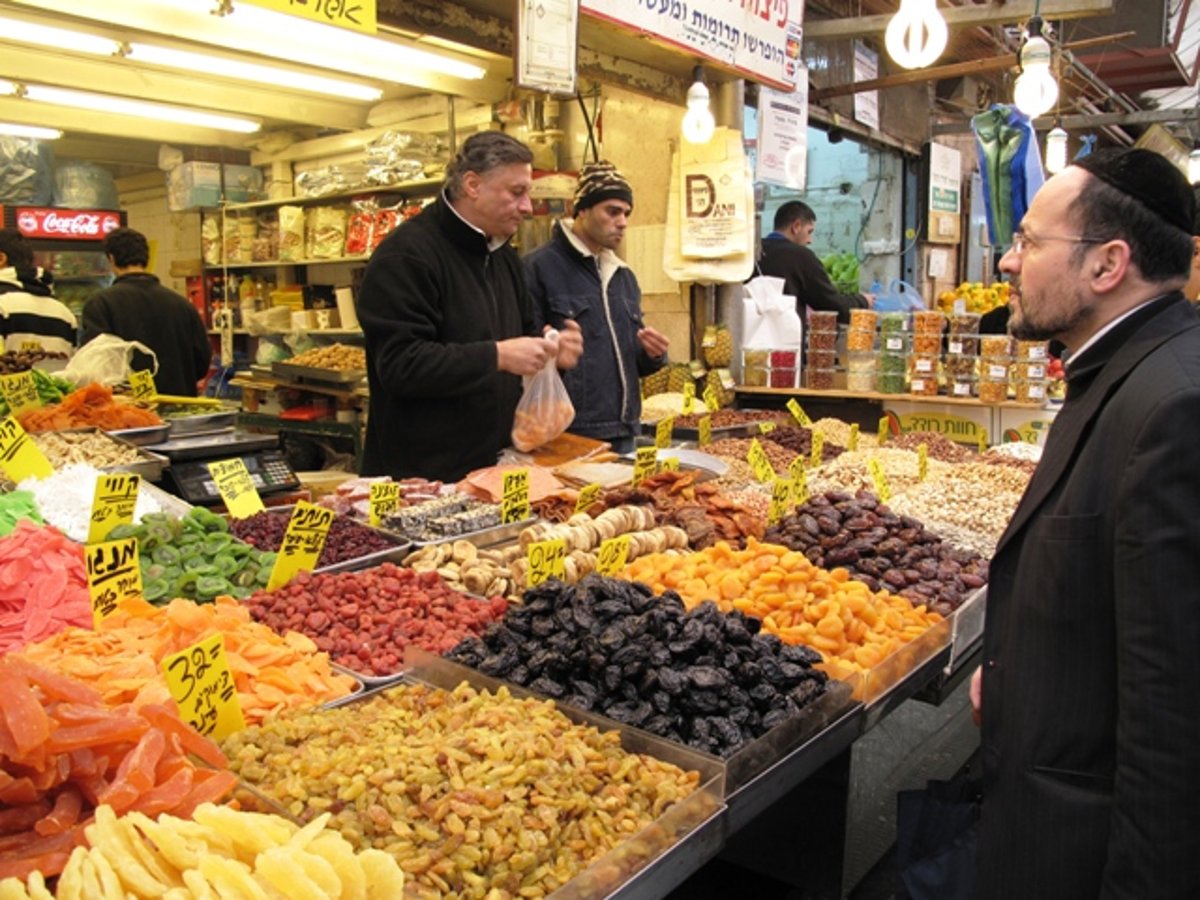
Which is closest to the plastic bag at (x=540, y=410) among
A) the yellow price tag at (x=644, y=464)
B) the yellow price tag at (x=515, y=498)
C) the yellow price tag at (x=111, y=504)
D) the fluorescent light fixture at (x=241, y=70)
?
the yellow price tag at (x=644, y=464)

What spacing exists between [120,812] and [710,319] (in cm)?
514

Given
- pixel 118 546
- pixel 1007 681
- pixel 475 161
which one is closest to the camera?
pixel 1007 681

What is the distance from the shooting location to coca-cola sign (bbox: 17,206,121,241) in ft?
23.0

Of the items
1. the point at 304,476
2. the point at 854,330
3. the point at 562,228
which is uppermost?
the point at 562,228

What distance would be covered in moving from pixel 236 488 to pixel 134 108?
550cm

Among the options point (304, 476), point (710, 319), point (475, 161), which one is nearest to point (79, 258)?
point (304, 476)

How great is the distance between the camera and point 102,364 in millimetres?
4297

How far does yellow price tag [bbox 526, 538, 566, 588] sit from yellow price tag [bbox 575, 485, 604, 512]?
0.52 m

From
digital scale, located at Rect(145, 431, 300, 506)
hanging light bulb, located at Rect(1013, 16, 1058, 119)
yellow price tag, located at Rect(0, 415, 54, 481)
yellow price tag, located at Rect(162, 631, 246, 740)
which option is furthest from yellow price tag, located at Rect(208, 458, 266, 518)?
hanging light bulb, located at Rect(1013, 16, 1058, 119)

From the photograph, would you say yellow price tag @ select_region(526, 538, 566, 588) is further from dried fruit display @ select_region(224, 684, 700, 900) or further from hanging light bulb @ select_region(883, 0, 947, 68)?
hanging light bulb @ select_region(883, 0, 947, 68)

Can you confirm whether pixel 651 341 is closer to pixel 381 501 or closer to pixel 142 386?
pixel 381 501

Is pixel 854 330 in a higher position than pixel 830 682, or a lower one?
higher

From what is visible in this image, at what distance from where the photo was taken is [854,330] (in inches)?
214

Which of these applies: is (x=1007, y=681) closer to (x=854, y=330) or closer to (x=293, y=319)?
(x=854, y=330)
